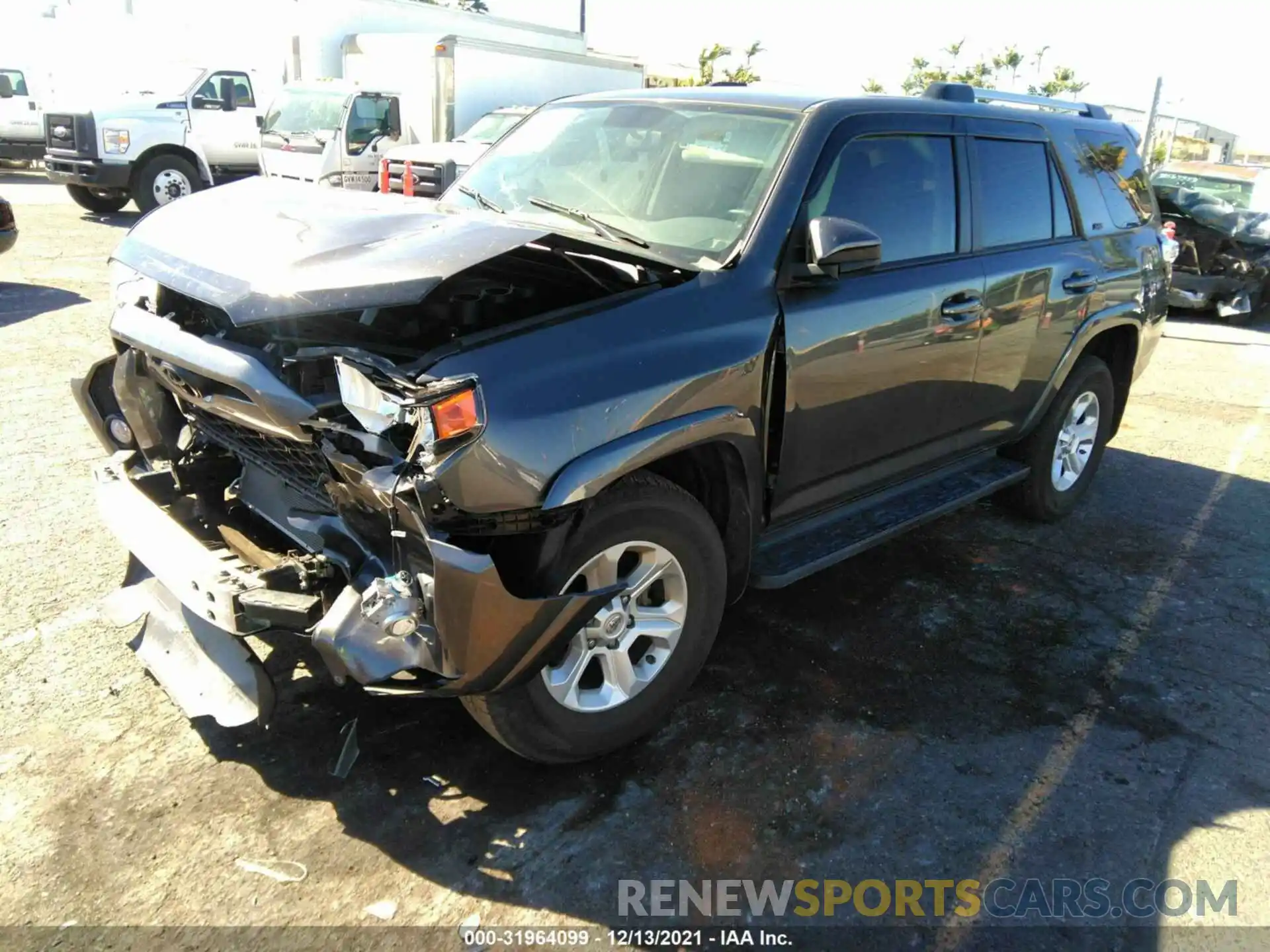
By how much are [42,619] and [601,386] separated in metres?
2.54

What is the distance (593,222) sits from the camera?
11.2 feet

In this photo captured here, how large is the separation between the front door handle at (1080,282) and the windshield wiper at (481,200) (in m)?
2.69

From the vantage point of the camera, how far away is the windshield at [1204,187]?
12.1m

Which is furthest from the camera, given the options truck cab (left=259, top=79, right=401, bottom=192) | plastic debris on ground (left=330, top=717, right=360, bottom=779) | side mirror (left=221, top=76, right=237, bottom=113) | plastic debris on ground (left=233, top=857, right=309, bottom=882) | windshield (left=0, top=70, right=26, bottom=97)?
windshield (left=0, top=70, right=26, bottom=97)

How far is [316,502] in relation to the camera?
9.66 feet

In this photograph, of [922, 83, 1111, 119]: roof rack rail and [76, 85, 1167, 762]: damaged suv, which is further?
[922, 83, 1111, 119]: roof rack rail

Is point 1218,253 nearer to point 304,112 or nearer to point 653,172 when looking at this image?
point 653,172

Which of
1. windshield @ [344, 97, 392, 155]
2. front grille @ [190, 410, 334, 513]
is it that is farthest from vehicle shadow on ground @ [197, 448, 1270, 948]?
windshield @ [344, 97, 392, 155]

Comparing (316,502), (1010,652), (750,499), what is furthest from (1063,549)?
(316,502)

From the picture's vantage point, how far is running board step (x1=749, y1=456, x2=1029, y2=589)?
348 centimetres

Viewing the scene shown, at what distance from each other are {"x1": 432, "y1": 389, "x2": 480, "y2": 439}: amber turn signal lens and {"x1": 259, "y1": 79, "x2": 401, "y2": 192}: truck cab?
43.3 feet

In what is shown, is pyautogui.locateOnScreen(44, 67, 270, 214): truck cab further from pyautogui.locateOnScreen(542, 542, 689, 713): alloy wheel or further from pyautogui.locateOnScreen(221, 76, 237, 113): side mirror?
pyautogui.locateOnScreen(542, 542, 689, 713): alloy wheel

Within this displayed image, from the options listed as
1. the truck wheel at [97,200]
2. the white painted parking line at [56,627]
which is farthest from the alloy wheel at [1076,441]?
Answer: the truck wheel at [97,200]

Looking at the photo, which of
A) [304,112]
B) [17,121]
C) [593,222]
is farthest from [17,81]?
[593,222]
